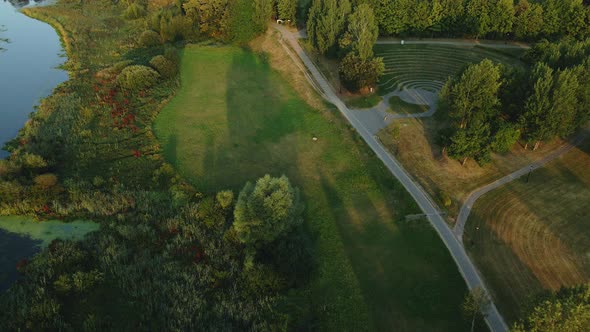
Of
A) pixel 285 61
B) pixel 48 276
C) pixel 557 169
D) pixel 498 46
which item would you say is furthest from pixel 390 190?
pixel 498 46

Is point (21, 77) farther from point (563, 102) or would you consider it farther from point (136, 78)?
point (563, 102)

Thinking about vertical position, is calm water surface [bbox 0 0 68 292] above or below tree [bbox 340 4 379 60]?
below

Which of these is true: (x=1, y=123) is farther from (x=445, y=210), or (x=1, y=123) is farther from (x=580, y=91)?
(x=580, y=91)

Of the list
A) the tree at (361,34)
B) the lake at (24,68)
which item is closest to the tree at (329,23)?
the tree at (361,34)

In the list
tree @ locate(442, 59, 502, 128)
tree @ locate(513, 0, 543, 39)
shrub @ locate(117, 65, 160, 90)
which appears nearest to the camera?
tree @ locate(442, 59, 502, 128)

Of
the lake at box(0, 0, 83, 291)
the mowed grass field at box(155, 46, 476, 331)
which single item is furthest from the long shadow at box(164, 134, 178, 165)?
the lake at box(0, 0, 83, 291)

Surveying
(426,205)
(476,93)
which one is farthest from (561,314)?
(476,93)

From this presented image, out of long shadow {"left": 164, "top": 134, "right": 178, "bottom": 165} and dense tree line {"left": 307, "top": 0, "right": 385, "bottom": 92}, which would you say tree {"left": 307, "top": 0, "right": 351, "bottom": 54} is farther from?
long shadow {"left": 164, "top": 134, "right": 178, "bottom": 165}

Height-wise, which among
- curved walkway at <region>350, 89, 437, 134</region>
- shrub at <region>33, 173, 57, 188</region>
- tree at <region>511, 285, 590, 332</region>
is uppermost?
tree at <region>511, 285, 590, 332</region>
